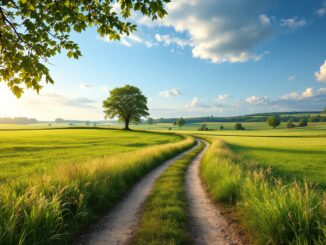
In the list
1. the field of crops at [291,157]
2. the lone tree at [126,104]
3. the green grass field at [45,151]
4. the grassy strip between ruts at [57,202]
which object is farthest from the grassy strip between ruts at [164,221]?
the lone tree at [126,104]

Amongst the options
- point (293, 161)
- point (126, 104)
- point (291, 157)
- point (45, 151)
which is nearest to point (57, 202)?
point (45, 151)

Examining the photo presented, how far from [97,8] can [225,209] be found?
810 centimetres

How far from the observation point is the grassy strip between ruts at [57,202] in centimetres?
488

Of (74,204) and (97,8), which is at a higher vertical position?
(97,8)

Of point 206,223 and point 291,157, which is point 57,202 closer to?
point 206,223

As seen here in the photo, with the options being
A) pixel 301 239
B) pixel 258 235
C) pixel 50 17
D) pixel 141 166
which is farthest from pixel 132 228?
pixel 141 166

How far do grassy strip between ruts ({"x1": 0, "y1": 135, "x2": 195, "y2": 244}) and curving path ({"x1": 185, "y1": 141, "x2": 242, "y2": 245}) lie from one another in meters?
3.16

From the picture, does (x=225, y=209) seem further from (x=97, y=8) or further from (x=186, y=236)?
(x=97, y=8)

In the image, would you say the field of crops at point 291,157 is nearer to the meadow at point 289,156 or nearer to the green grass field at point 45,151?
the meadow at point 289,156

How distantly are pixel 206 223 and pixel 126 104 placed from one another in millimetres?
72618

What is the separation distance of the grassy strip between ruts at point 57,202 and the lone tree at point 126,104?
66.6m

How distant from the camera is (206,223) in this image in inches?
270

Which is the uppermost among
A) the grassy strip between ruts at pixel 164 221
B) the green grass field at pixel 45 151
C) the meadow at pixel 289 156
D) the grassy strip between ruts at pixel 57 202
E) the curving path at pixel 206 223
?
the grassy strip between ruts at pixel 57 202

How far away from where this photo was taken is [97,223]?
22.2 feet
